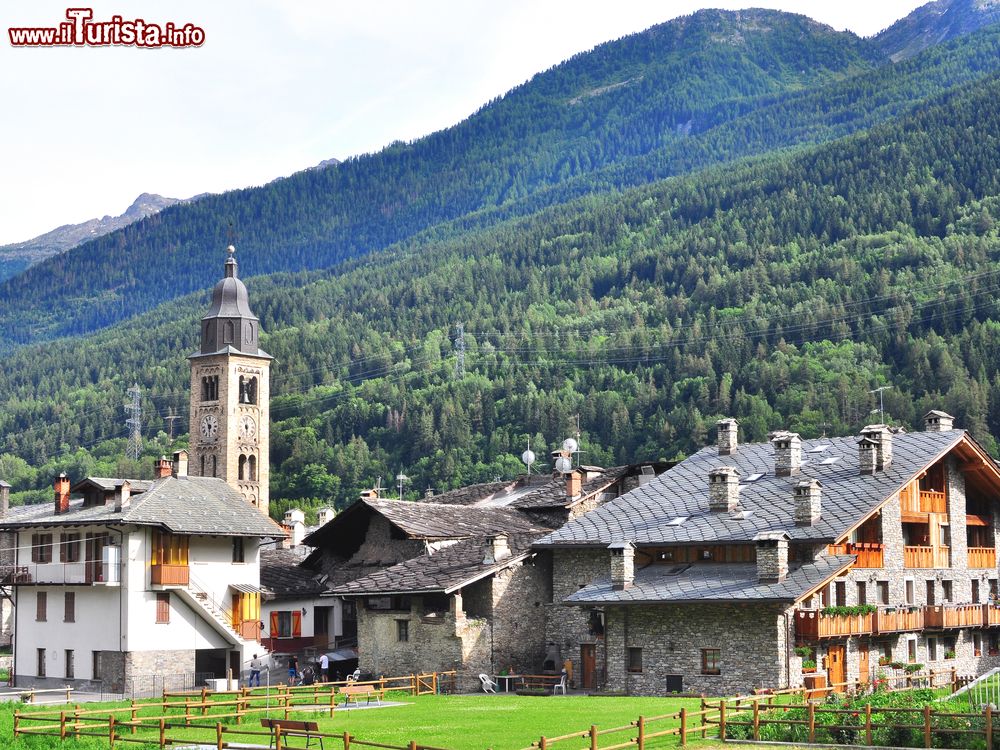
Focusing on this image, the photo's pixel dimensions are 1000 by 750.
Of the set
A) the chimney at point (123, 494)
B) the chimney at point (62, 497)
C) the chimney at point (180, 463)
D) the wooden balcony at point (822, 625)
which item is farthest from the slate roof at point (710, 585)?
the chimney at point (180, 463)

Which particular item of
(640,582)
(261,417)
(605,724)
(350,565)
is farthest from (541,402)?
(605,724)

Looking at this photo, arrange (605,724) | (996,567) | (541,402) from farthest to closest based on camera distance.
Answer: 1. (541,402)
2. (996,567)
3. (605,724)

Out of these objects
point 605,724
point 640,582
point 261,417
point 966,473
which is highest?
point 261,417

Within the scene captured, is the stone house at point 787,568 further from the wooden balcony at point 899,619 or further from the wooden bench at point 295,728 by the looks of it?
the wooden bench at point 295,728

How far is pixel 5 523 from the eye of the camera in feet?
220

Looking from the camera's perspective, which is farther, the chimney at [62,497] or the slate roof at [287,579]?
the slate roof at [287,579]

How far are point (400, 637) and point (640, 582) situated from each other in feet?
32.2

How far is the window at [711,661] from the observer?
5284cm

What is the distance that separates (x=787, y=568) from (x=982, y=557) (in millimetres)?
14414

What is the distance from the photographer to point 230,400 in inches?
4899

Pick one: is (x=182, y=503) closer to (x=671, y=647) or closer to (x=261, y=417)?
(x=671, y=647)

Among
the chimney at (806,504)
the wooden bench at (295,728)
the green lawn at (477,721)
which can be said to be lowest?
the green lawn at (477,721)

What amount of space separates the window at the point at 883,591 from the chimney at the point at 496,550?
1378 centimetres

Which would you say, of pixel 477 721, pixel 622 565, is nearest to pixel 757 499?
pixel 622 565
